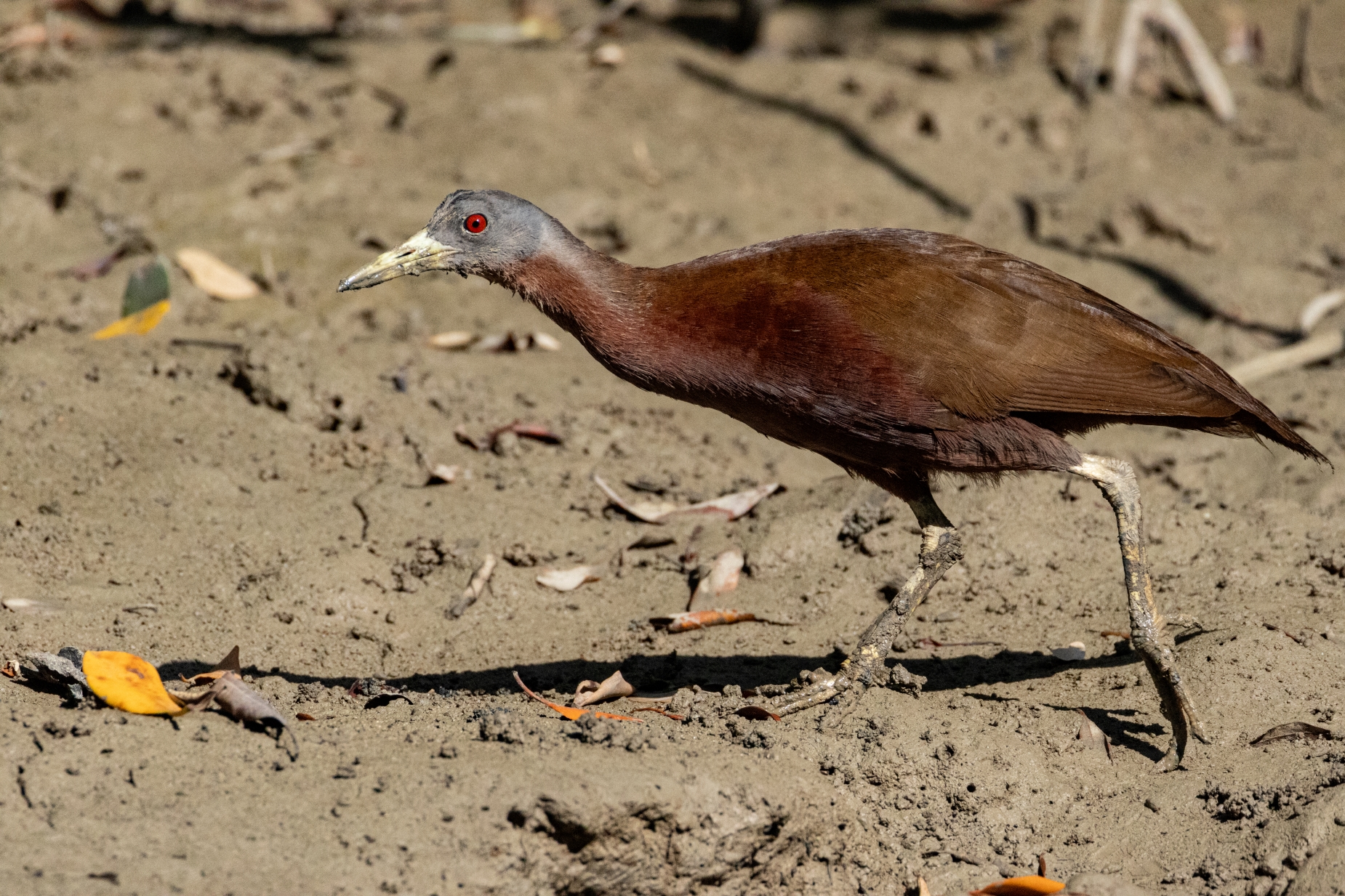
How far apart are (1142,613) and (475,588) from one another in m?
2.26

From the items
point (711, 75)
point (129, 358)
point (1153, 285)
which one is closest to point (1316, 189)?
point (1153, 285)

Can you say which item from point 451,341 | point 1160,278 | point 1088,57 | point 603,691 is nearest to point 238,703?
point 603,691

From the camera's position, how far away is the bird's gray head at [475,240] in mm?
4102

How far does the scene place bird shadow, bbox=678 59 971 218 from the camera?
7.80m

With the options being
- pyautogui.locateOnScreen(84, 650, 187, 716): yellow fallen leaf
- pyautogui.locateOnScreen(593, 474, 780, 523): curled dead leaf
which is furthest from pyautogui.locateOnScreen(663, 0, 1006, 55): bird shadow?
pyautogui.locateOnScreen(84, 650, 187, 716): yellow fallen leaf

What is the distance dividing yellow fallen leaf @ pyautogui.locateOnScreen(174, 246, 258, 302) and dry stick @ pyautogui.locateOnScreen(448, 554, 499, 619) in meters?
2.31

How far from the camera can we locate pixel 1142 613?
12.8 ft

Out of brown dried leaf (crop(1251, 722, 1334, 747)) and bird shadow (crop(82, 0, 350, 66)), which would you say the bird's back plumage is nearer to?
brown dried leaf (crop(1251, 722, 1334, 747))

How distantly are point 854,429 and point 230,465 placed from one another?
2.55 meters

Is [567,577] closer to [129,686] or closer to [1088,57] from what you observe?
[129,686]

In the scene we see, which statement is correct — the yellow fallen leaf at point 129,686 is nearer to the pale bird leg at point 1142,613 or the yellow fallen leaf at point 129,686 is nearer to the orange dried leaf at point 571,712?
the orange dried leaf at point 571,712

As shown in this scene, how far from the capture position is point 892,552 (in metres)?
5.00

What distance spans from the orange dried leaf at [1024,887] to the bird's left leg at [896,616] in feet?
2.60

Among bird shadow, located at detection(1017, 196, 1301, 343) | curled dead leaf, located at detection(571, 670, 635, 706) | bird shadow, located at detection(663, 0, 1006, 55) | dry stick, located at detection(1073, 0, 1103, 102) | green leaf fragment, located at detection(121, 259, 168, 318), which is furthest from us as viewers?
bird shadow, located at detection(663, 0, 1006, 55)
